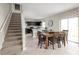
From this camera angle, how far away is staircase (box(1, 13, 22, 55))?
2305mm

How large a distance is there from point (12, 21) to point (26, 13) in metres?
0.43

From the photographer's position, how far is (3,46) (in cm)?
223

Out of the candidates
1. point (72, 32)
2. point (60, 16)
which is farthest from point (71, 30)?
point (60, 16)

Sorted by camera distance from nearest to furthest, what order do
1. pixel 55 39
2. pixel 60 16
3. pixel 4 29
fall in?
pixel 4 29 < pixel 55 39 < pixel 60 16

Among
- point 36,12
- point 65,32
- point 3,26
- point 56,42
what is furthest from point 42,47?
point 3,26

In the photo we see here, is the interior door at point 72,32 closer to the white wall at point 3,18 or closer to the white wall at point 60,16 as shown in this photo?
the white wall at point 60,16

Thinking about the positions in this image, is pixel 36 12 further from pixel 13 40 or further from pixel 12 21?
pixel 13 40

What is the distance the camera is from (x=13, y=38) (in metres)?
2.52

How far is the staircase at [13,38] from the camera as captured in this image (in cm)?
230

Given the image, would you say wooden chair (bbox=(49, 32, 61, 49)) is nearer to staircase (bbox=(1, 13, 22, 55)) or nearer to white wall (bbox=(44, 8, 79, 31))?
white wall (bbox=(44, 8, 79, 31))

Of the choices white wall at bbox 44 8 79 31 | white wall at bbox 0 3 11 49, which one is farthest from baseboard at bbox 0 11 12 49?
white wall at bbox 44 8 79 31

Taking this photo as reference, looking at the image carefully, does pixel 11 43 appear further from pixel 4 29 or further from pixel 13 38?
pixel 4 29

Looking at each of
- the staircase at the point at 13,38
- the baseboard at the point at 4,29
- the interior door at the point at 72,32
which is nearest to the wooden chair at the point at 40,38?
the staircase at the point at 13,38
